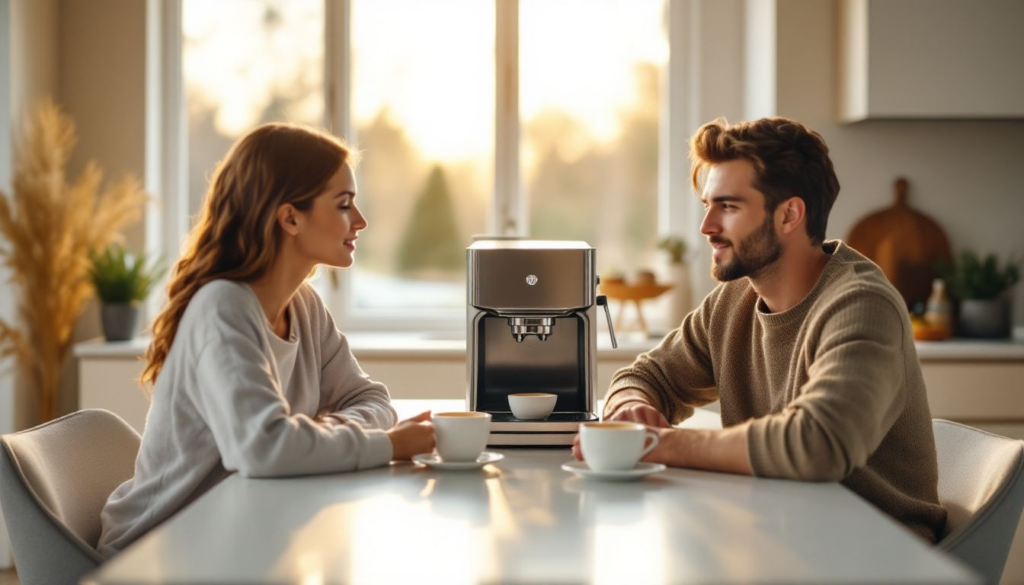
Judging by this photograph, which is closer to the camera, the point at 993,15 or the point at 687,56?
the point at 993,15

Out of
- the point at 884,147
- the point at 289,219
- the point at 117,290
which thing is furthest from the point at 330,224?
the point at 884,147

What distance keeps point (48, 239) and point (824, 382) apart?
2643 mm

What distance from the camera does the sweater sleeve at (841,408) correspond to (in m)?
1.38

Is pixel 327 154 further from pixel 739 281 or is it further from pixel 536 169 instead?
pixel 536 169

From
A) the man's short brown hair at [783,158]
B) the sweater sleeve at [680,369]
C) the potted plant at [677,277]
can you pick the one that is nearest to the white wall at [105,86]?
the potted plant at [677,277]

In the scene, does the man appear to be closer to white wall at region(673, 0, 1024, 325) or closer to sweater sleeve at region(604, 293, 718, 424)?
sweater sleeve at region(604, 293, 718, 424)

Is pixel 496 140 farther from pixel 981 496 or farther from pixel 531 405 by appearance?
pixel 981 496

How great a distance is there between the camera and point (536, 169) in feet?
12.6

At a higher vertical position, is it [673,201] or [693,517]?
[673,201]

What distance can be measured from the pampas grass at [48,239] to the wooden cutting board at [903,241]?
2413 millimetres

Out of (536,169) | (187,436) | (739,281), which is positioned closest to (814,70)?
(536,169)

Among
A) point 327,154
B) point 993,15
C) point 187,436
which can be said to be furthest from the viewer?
point 993,15

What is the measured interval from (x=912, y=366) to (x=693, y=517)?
1.93 feet

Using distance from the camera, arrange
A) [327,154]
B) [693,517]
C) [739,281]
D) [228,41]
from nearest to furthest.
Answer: [693,517] → [327,154] → [739,281] → [228,41]
